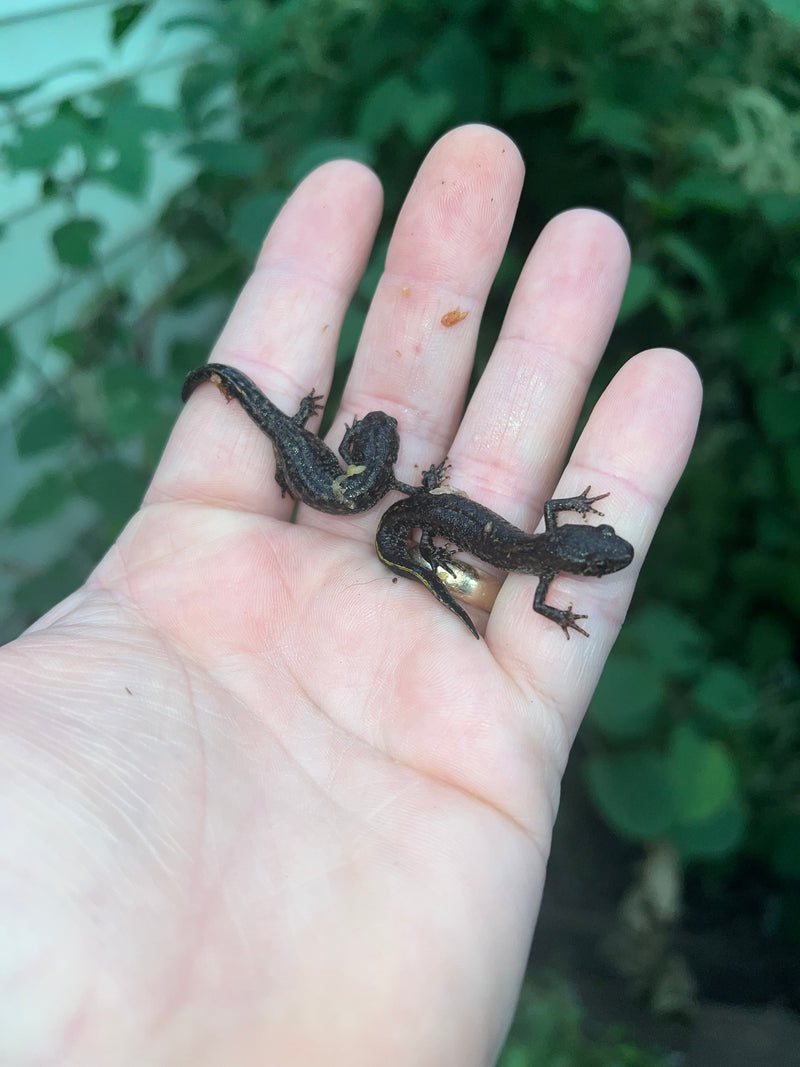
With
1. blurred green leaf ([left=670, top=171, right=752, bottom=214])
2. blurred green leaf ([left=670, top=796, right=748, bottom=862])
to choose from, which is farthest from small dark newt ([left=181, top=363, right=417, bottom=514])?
blurred green leaf ([left=670, top=796, right=748, bottom=862])

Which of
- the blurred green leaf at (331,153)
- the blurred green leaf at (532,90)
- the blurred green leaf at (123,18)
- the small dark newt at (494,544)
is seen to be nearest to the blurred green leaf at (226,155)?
the blurred green leaf at (331,153)

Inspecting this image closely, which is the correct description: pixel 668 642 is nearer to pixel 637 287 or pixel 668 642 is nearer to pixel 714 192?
pixel 637 287

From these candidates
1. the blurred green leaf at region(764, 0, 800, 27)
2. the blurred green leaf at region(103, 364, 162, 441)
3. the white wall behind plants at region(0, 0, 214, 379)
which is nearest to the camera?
the blurred green leaf at region(764, 0, 800, 27)

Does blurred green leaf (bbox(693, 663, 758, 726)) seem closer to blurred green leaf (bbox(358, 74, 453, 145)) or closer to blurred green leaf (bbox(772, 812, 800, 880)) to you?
blurred green leaf (bbox(772, 812, 800, 880))

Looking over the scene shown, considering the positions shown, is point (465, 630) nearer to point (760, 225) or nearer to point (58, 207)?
point (760, 225)

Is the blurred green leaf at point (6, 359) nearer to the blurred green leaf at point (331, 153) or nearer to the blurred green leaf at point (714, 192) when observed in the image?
the blurred green leaf at point (331, 153)

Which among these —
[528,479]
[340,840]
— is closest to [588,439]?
[528,479]
